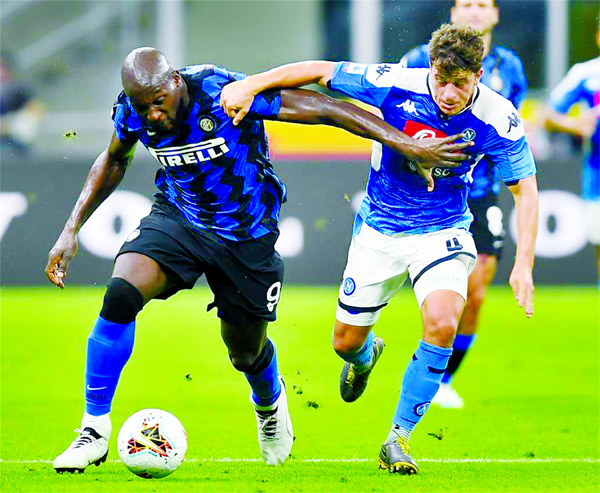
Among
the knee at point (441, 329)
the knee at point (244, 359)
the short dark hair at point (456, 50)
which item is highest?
the short dark hair at point (456, 50)

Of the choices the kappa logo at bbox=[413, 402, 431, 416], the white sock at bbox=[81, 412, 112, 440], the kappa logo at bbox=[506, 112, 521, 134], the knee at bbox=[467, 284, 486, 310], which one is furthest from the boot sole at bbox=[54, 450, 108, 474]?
the knee at bbox=[467, 284, 486, 310]

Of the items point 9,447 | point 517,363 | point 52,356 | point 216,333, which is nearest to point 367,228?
point 9,447

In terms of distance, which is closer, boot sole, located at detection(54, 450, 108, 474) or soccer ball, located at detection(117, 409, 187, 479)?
soccer ball, located at detection(117, 409, 187, 479)

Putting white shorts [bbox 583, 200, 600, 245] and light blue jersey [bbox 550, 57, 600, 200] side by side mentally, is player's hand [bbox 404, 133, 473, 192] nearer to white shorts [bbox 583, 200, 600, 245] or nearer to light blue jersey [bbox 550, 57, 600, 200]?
light blue jersey [bbox 550, 57, 600, 200]

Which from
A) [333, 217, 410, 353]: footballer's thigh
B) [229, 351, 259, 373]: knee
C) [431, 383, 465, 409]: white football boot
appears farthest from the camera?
[431, 383, 465, 409]: white football boot

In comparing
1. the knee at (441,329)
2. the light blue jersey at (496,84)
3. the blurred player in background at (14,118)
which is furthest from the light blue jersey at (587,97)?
the blurred player in background at (14,118)

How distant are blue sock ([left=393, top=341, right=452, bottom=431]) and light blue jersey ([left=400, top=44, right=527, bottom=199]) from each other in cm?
220

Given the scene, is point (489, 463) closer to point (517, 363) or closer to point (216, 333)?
point (517, 363)

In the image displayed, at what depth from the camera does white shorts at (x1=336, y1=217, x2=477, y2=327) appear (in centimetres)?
567

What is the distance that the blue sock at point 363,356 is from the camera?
6.43 m

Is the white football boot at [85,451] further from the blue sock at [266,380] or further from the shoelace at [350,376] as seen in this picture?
the shoelace at [350,376]

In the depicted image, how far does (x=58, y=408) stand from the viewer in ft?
25.0

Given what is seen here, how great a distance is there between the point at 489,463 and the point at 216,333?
21.6 feet

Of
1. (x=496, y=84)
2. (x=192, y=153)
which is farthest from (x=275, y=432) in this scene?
(x=496, y=84)
